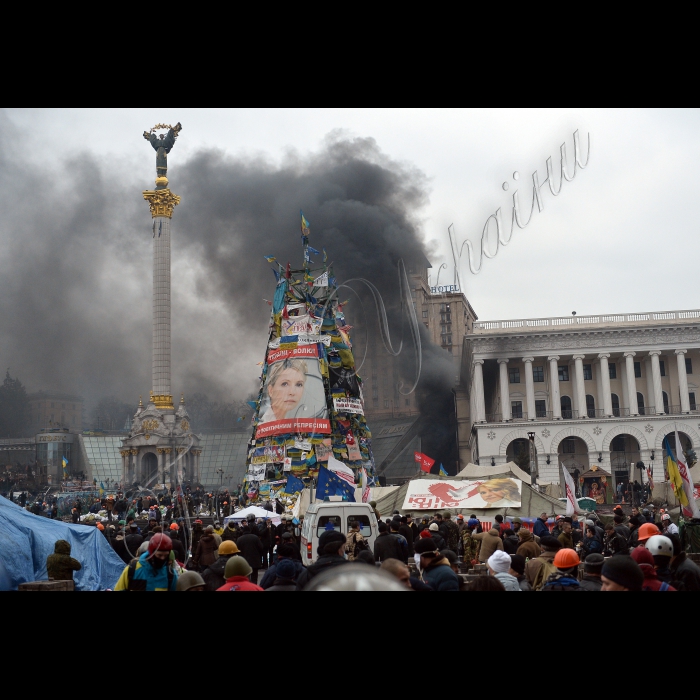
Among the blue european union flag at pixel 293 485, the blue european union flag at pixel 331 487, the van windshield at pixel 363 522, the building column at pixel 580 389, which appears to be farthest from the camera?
the building column at pixel 580 389

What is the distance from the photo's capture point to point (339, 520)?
1631cm

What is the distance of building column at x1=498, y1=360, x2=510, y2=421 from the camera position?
77.2 m

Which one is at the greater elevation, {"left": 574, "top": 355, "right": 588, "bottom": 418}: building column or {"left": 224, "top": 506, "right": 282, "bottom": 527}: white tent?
{"left": 574, "top": 355, "right": 588, "bottom": 418}: building column

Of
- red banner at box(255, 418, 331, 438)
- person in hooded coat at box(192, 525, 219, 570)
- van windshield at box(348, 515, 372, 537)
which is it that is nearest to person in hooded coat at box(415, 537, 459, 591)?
person in hooded coat at box(192, 525, 219, 570)

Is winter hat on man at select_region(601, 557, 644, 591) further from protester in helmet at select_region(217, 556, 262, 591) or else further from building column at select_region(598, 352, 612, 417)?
building column at select_region(598, 352, 612, 417)

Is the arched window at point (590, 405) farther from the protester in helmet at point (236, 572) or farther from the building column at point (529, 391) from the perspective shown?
the protester in helmet at point (236, 572)

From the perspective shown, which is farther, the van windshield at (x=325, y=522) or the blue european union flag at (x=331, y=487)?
the blue european union flag at (x=331, y=487)

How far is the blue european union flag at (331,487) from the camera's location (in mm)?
22125

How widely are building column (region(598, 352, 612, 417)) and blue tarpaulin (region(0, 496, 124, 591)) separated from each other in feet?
220

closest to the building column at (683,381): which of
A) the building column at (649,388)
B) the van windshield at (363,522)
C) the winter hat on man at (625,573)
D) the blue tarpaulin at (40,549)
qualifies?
the building column at (649,388)

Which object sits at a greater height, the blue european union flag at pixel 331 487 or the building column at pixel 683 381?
the building column at pixel 683 381

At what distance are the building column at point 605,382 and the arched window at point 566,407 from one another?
3.29m
